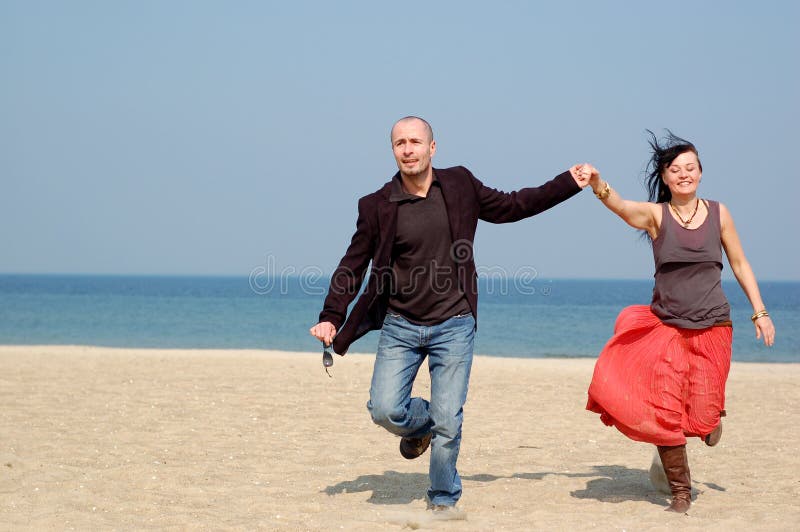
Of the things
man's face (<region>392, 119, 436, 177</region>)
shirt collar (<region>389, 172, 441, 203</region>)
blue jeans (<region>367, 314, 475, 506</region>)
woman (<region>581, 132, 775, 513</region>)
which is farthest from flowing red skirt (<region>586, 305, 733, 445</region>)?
man's face (<region>392, 119, 436, 177</region>)

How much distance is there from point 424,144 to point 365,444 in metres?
3.77

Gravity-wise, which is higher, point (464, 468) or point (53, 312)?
point (464, 468)

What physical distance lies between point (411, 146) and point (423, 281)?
0.78 metres

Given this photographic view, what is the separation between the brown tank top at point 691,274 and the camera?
5.87m

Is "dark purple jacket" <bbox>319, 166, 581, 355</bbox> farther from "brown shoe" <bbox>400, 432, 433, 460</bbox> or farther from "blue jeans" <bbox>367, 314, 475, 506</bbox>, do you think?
"brown shoe" <bbox>400, 432, 433, 460</bbox>

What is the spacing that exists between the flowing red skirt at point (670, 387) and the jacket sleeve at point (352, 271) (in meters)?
1.59

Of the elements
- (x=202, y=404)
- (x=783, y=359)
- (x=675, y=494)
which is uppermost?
(x=675, y=494)

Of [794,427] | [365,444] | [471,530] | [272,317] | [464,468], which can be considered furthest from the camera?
[272,317]

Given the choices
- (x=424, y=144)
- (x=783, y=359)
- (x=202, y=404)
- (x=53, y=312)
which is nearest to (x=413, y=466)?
(x=424, y=144)

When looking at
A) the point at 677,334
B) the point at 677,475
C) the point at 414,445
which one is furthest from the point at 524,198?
the point at 677,475

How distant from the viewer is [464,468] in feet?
24.5

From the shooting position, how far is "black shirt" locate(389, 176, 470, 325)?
5.51 m

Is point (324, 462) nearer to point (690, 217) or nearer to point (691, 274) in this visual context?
point (691, 274)

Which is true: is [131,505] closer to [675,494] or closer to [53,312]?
[675,494]
